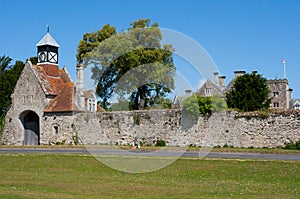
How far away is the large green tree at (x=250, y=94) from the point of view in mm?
37438

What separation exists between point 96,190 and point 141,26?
3381cm

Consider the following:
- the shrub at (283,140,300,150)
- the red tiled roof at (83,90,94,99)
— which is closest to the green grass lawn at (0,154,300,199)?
the shrub at (283,140,300,150)

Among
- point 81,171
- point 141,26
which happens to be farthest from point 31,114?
point 81,171

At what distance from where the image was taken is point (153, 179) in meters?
16.8

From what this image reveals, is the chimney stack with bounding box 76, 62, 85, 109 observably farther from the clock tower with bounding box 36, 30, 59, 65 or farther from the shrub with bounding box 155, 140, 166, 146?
the shrub with bounding box 155, 140, 166, 146

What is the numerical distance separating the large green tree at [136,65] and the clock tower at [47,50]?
127 inches

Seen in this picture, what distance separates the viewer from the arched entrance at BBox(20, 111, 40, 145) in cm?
4331

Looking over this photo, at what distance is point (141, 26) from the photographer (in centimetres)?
4603

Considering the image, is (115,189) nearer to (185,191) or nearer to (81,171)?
(185,191)

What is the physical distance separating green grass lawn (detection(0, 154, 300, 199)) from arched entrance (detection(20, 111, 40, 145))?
19.7 meters

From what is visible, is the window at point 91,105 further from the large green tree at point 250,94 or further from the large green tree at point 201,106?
the large green tree at point 250,94

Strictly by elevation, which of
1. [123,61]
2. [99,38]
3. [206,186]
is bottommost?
[206,186]

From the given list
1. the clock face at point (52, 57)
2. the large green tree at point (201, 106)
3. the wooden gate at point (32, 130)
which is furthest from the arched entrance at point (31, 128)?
the large green tree at point (201, 106)

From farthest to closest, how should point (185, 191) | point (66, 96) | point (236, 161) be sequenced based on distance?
point (66, 96)
point (236, 161)
point (185, 191)
